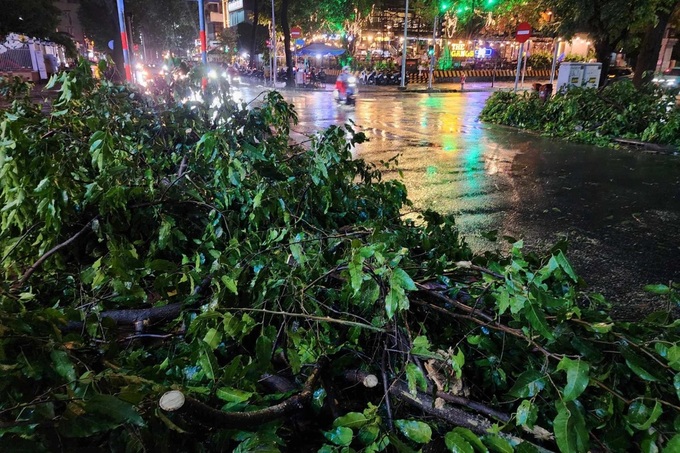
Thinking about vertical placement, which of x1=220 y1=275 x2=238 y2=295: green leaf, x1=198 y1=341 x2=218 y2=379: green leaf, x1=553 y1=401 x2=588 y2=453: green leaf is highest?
x1=220 y1=275 x2=238 y2=295: green leaf

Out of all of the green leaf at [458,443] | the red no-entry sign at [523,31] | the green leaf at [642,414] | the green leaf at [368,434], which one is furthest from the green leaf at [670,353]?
the red no-entry sign at [523,31]

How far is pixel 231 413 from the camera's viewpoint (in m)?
1.62

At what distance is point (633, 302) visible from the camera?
4547mm

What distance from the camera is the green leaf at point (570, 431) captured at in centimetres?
162

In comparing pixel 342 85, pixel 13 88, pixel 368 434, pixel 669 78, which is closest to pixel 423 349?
pixel 368 434

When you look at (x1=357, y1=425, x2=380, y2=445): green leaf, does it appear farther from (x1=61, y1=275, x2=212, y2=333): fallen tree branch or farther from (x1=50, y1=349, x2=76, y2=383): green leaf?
(x1=61, y1=275, x2=212, y2=333): fallen tree branch

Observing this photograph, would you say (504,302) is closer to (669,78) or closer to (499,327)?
(499,327)

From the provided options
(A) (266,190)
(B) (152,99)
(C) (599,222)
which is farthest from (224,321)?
(C) (599,222)

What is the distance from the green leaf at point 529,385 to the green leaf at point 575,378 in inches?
6.9

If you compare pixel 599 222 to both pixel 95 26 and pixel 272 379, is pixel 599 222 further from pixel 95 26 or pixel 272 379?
pixel 95 26

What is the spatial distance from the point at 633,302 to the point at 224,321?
4240mm

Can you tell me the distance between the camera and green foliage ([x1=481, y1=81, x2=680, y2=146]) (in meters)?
12.8

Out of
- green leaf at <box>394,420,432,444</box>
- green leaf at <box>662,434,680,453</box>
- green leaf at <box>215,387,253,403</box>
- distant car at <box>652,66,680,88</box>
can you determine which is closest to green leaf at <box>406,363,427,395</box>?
green leaf at <box>394,420,432,444</box>

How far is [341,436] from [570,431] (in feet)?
2.77
